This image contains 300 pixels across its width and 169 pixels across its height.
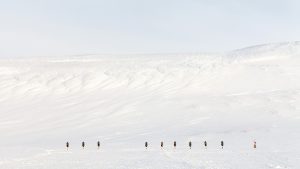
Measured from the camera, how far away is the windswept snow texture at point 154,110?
38.9 metres

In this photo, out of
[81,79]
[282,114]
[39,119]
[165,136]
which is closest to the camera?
[165,136]

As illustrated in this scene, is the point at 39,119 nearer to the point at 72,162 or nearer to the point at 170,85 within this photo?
the point at 170,85

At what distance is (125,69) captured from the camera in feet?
358

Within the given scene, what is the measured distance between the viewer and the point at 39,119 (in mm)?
75688

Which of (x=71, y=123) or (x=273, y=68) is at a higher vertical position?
(x=273, y=68)

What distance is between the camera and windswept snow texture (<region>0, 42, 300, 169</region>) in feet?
128

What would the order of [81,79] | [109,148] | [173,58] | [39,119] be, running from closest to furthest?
[109,148] < [39,119] < [81,79] < [173,58]

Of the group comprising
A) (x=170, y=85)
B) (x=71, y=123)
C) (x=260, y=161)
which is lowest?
(x=260, y=161)

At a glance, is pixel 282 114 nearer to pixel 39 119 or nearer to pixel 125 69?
pixel 39 119

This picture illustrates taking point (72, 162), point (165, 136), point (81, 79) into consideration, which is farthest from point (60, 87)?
point (72, 162)

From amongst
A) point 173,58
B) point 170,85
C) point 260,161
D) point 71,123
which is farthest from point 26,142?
point 173,58

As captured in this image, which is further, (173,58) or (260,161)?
(173,58)

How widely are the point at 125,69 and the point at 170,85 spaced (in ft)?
56.1

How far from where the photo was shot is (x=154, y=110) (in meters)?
75.8
